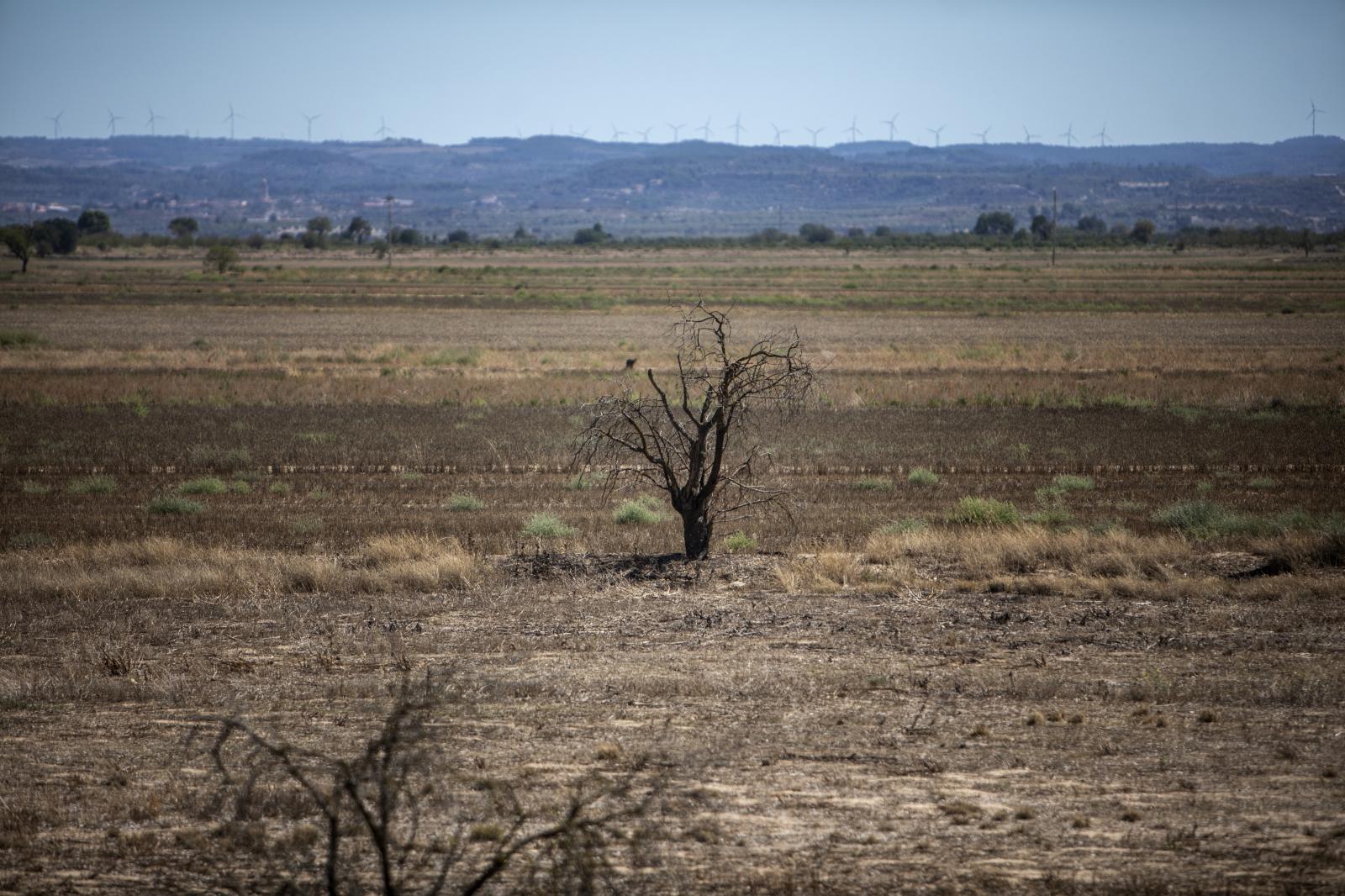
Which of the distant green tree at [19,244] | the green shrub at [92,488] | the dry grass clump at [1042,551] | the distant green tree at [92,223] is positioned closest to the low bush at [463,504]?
the green shrub at [92,488]

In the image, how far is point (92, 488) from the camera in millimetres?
22312

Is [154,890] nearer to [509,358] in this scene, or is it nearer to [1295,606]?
[1295,606]

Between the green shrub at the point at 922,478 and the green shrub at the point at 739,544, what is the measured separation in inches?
266

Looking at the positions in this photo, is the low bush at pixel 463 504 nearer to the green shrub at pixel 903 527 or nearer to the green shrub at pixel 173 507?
the green shrub at pixel 173 507

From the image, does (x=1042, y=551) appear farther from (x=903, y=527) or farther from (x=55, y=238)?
(x=55, y=238)

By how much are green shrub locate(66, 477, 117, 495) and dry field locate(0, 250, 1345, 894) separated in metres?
0.51

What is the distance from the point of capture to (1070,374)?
40.3 meters

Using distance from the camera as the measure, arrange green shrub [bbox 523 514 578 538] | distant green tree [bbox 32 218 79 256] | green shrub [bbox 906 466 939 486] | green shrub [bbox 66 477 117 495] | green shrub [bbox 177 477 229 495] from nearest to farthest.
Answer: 1. green shrub [bbox 523 514 578 538]
2. green shrub [bbox 66 477 117 495]
3. green shrub [bbox 177 477 229 495]
4. green shrub [bbox 906 466 939 486]
5. distant green tree [bbox 32 218 79 256]

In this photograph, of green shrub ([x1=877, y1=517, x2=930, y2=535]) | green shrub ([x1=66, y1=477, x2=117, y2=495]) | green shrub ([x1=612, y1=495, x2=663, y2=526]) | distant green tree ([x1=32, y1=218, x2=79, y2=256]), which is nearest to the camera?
green shrub ([x1=877, y1=517, x2=930, y2=535])

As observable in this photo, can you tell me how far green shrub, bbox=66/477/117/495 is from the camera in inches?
869

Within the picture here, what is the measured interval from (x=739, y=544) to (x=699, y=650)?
5.33m

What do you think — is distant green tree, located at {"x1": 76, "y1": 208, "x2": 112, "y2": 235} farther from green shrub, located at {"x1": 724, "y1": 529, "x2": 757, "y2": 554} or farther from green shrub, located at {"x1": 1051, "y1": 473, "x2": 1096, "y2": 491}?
green shrub, located at {"x1": 724, "y1": 529, "x2": 757, "y2": 554}

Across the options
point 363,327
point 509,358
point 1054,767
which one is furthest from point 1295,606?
point 363,327

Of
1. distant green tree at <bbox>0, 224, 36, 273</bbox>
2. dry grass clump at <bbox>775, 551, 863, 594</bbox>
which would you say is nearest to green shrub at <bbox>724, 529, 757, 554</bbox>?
dry grass clump at <bbox>775, 551, 863, 594</bbox>
